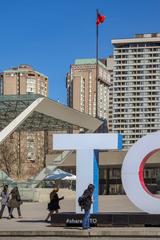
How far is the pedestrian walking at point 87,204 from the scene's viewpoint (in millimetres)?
17708

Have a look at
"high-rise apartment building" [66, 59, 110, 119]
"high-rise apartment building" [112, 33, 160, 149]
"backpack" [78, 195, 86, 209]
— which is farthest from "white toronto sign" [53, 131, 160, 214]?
"high-rise apartment building" [112, 33, 160, 149]

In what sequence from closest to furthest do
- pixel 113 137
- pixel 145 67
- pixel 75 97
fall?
pixel 113 137 → pixel 75 97 → pixel 145 67

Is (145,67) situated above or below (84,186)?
above

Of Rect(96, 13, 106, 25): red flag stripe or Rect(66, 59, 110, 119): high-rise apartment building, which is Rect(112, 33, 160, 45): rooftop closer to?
Rect(66, 59, 110, 119): high-rise apartment building

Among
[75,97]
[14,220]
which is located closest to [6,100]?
[14,220]

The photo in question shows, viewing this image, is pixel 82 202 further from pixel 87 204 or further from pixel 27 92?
pixel 27 92

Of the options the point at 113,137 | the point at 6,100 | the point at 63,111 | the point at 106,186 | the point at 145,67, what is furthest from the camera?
the point at 145,67

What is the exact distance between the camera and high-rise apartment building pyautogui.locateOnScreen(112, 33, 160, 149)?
125 metres

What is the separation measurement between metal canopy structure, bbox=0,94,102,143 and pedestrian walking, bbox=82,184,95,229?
2279 centimetres

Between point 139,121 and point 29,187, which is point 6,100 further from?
point 139,121

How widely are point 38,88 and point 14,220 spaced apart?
98.1 metres

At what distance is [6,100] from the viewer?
42094mm

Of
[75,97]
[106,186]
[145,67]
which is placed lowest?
[106,186]

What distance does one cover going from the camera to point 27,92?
208 feet
